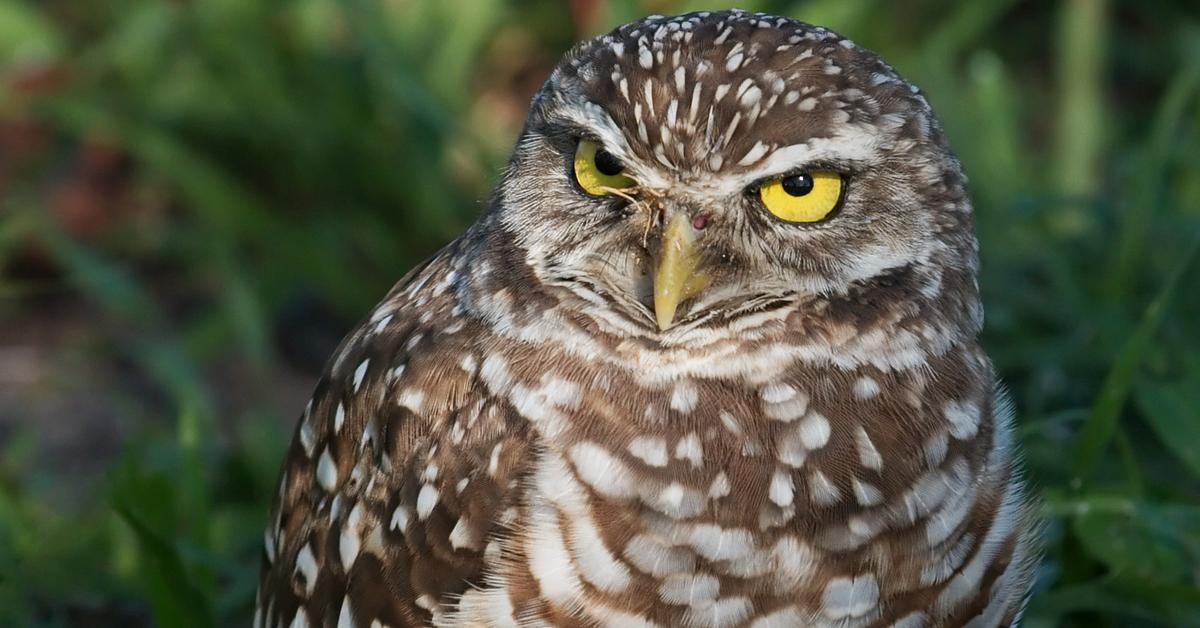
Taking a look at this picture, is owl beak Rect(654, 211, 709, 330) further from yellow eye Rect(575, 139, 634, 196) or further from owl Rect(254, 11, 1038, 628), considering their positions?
yellow eye Rect(575, 139, 634, 196)

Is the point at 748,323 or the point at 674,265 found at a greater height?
the point at 674,265

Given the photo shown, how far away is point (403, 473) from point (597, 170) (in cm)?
56

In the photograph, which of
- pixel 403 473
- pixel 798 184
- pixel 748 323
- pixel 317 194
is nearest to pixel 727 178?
pixel 798 184

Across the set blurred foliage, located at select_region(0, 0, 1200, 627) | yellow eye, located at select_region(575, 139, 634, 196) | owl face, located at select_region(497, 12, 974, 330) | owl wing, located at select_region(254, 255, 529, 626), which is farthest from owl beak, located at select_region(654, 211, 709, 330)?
blurred foliage, located at select_region(0, 0, 1200, 627)

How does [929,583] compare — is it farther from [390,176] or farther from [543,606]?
[390,176]

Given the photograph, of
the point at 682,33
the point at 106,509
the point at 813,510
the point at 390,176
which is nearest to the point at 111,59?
the point at 390,176

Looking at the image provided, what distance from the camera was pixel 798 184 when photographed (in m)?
2.30

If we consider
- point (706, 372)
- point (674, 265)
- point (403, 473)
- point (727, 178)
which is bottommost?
point (403, 473)

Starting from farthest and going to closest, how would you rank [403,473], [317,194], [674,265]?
[317,194] < [403,473] < [674,265]

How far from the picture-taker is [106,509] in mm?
3814

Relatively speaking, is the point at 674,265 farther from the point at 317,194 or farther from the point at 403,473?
the point at 317,194

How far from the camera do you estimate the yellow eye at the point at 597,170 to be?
2.33 m

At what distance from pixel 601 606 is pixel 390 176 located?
276 centimetres

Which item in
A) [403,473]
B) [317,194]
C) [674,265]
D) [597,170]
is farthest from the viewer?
[317,194]
